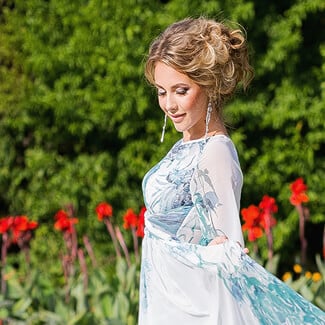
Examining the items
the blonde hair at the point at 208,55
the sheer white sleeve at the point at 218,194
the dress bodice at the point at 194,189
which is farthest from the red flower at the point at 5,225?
the sheer white sleeve at the point at 218,194

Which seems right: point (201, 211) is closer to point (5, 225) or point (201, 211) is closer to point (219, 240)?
point (219, 240)

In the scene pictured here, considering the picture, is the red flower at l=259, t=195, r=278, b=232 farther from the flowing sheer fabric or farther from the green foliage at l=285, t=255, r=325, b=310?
the flowing sheer fabric

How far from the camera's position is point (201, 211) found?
2.46 meters

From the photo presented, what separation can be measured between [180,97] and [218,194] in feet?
1.03

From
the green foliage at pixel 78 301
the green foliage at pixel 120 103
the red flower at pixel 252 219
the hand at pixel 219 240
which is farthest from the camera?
the green foliage at pixel 120 103

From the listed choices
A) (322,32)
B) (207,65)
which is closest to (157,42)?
(207,65)

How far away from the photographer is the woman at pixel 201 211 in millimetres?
2455

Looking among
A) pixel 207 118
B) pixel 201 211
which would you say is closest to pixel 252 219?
pixel 207 118

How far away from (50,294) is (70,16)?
76.8 inches

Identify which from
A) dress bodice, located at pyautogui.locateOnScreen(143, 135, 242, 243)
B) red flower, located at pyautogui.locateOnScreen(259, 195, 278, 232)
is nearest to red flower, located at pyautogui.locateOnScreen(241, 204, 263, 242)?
red flower, located at pyautogui.locateOnScreen(259, 195, 278, 232)

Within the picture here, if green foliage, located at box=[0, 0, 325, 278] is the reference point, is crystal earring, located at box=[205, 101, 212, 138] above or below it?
below

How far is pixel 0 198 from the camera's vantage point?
255 inches

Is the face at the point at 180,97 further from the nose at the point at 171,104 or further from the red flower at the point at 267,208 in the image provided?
the red flower at the point at 267,208

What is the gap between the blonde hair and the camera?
2.56m
